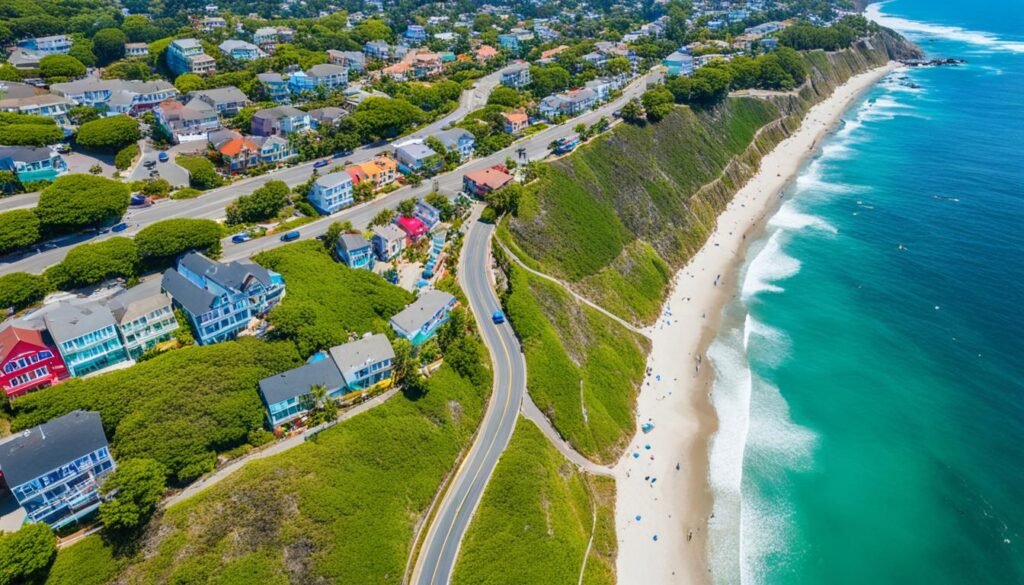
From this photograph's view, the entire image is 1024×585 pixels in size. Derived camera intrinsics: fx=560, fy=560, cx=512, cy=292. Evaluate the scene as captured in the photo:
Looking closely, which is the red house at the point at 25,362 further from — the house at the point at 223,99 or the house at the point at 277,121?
the house at the point at 223,99

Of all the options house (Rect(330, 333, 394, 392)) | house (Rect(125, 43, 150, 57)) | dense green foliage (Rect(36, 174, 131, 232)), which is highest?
house (Rect(125, 43, 150, 57))

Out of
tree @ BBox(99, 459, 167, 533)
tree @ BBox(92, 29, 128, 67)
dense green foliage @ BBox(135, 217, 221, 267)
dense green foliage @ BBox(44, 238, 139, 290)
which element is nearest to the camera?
tree @ BBox(99, 459, 167, 533)

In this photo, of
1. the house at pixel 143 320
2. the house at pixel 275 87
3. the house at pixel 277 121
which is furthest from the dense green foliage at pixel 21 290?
the house at pixel 275 87

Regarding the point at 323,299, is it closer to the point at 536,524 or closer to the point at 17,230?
the point at 536,524

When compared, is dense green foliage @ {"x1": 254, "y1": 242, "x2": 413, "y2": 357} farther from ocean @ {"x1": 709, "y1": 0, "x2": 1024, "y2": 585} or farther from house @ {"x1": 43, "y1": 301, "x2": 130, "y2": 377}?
ocean @ {"x1": 709, "y1": 0, "x2": 1024, "y2": 585}

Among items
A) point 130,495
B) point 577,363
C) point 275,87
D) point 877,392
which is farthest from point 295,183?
point 877,392

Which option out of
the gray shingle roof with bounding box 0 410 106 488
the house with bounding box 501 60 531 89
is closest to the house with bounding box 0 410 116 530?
the gray shingle roof with bounding box 0 410 106 488
